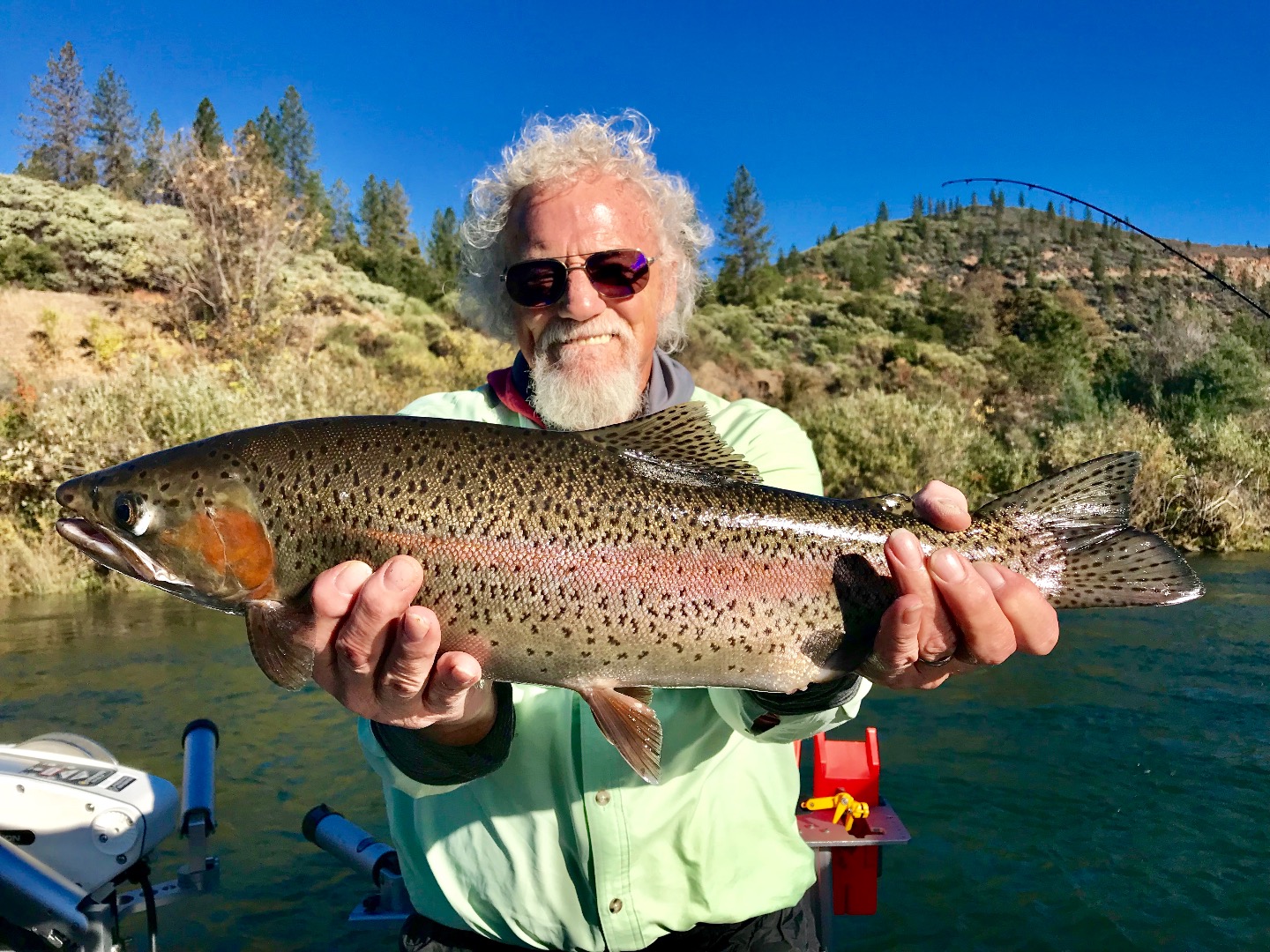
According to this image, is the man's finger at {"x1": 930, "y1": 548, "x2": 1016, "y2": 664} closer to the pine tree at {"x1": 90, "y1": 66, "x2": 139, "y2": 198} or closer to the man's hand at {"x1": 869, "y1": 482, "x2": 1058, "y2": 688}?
the man's hand at {"x1": 869, "y1": 482, "x2": 1058, "y2": 688}

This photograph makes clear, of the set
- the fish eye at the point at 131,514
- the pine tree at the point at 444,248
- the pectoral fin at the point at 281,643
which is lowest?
the pectoral fin at the point at 281,643

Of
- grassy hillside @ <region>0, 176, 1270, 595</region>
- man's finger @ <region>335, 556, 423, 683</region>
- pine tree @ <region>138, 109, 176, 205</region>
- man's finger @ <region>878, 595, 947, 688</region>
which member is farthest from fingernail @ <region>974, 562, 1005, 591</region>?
pine tree @ <region>138, 109, 176, 205</region>

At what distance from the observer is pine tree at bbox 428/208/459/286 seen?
208 feet

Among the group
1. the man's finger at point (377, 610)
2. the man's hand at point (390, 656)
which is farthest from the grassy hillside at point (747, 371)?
the man's finger at point (377, 610)

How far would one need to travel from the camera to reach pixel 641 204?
4059 mm

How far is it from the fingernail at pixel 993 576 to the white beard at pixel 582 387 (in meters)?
1.58

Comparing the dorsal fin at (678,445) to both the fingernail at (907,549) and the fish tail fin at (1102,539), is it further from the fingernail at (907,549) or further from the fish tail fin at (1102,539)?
the fish tail fin at (1102,539)

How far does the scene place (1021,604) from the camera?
2617mm

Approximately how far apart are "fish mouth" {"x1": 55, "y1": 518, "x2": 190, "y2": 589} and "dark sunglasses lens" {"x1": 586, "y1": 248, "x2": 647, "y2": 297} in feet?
6.54

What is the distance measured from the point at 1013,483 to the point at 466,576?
83.4 feet

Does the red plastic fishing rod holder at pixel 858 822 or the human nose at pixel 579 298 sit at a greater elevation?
the human nose at pixel 579 298

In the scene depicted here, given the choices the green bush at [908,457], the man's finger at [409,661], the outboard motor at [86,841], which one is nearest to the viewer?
the man's finger at [409,661]

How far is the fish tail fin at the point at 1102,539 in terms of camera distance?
2748 mm

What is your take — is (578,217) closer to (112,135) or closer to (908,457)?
(908,457)
